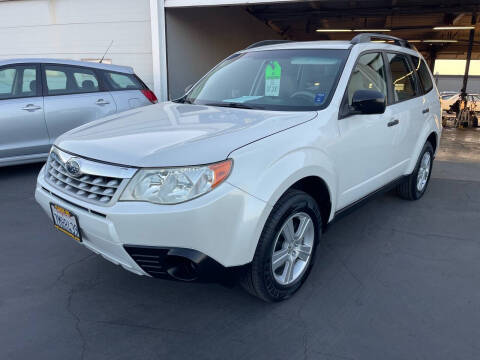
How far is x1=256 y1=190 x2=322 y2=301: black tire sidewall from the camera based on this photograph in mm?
2289

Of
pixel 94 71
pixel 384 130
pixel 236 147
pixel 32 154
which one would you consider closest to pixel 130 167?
pixel 236 147

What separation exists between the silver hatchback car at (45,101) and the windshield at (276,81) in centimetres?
257

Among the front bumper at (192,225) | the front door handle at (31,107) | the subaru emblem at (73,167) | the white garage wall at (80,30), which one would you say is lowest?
the front bumper at (192,225)

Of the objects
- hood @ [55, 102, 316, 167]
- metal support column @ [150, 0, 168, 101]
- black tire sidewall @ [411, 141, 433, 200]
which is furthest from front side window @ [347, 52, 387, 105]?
metal support column @ [150, 0, 168, 101]

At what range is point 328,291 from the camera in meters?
2.76

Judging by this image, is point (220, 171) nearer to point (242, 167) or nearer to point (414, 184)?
point (242, 167)

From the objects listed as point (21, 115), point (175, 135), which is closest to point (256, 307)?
point (175, 135)

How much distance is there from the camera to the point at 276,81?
3.21m

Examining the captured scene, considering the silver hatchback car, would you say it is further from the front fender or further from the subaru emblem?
the front fender

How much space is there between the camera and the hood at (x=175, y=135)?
208cm

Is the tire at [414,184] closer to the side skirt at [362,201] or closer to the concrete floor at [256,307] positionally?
the side skirt at [362,201]

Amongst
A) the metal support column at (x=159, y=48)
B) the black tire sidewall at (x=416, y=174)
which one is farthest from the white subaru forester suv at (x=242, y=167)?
the metal support column at (x=159, y=48)

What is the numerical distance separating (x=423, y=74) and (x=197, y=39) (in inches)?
265

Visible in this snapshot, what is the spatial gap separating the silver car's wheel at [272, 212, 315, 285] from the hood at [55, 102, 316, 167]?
62 centimetres
